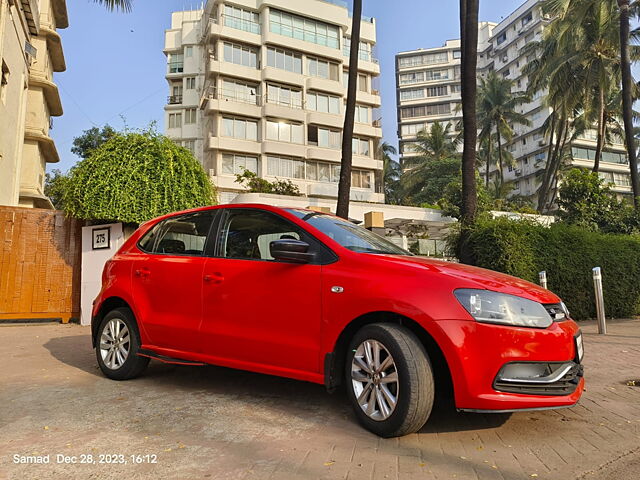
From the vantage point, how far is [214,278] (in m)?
3.88

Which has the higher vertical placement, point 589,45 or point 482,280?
point 589,45

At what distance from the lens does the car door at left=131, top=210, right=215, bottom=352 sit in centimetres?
399

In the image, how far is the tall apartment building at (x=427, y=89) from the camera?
73.3m

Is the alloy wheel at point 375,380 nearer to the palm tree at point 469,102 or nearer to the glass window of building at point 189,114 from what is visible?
the palm tree at point 469,102

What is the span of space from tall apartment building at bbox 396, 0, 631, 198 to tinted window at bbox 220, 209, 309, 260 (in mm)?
46080

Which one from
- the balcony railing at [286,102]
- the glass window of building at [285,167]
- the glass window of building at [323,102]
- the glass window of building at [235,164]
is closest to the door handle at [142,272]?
the glass window of building at [235,164]

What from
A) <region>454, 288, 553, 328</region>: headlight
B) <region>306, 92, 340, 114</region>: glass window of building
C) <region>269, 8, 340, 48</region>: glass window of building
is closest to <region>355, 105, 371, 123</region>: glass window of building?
<region>306, 92, 340, 114</region>: glass window of building

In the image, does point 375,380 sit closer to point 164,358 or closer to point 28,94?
point 164,358

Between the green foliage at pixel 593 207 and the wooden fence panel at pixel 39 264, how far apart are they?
16166 millimetres

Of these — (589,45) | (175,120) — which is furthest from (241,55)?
(589,45)

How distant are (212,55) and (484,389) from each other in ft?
120

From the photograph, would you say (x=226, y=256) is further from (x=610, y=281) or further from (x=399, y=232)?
(x=399, y=232)

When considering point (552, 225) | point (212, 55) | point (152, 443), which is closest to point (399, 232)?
point (552, 225)

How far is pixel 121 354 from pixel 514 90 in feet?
231
